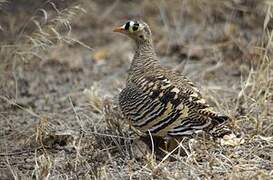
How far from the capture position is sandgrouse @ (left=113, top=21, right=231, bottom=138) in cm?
434

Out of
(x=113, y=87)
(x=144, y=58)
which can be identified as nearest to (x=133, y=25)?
(x=144, y=58)

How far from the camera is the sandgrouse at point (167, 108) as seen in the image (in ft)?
14.2

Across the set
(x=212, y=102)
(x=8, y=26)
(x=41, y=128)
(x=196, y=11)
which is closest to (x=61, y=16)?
(x=41, y=128)

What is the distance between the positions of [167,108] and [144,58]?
0.64m

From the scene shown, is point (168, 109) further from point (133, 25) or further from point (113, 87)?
point (113, 87)

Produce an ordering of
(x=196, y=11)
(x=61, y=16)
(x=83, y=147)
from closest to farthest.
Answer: (x=83, y=147) → (x=61, y=16) → (x=196, y=11)

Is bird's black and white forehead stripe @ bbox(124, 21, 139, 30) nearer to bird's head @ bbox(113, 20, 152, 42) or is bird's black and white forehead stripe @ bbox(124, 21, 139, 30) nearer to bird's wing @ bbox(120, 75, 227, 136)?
bird's head @ bbox(113, 20, 152, 42)

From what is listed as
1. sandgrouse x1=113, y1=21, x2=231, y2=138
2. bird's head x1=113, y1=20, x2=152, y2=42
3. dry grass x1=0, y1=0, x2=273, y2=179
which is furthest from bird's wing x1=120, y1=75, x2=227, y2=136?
bird's head x1=113, y1=20, x2=152, y2=42

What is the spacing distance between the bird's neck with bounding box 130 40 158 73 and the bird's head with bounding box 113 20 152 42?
0.12 feet

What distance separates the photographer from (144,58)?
4871 mm

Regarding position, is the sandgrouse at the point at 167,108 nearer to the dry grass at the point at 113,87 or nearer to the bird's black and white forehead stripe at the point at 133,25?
the dry grass at the point at 113,87

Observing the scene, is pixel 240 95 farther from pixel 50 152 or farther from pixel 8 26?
pixel 8 26

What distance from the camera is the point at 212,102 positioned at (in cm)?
562

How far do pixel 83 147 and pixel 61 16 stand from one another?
114 centimetres
